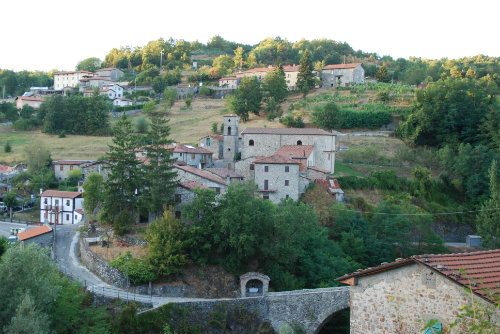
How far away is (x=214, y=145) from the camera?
151 ft

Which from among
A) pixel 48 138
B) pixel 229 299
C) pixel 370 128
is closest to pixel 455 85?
pixel 370 128

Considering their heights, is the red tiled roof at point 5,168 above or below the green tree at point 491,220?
above

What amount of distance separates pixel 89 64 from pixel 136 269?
3599 inches

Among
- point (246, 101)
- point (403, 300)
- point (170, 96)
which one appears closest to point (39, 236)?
point (403, 300)

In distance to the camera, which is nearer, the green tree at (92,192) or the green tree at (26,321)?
the green tree at (26,321)

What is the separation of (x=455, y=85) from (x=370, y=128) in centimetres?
975

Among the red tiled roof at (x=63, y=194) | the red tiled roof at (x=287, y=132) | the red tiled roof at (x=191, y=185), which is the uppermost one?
the red tiled roof at (x=287, y=132)

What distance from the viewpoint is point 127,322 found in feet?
76.5

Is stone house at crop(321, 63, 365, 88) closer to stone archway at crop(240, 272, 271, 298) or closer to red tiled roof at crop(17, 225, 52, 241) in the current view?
stone archway at crop(240, 272, 271, 298)

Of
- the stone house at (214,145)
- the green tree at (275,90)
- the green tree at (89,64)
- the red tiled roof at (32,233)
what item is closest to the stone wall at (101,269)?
the red tiled roof at (32,233)

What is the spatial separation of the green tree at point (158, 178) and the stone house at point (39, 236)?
6.14 metres

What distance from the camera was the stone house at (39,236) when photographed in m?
29.6

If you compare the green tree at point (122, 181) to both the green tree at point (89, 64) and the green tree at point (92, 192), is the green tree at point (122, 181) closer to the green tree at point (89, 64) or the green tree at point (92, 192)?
the green tree at point (92, 192)

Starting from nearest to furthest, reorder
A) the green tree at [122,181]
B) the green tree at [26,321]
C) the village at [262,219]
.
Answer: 1. the green tree at [26,321]
2. the village at [262,219]
3. the green tree at [122,181]
